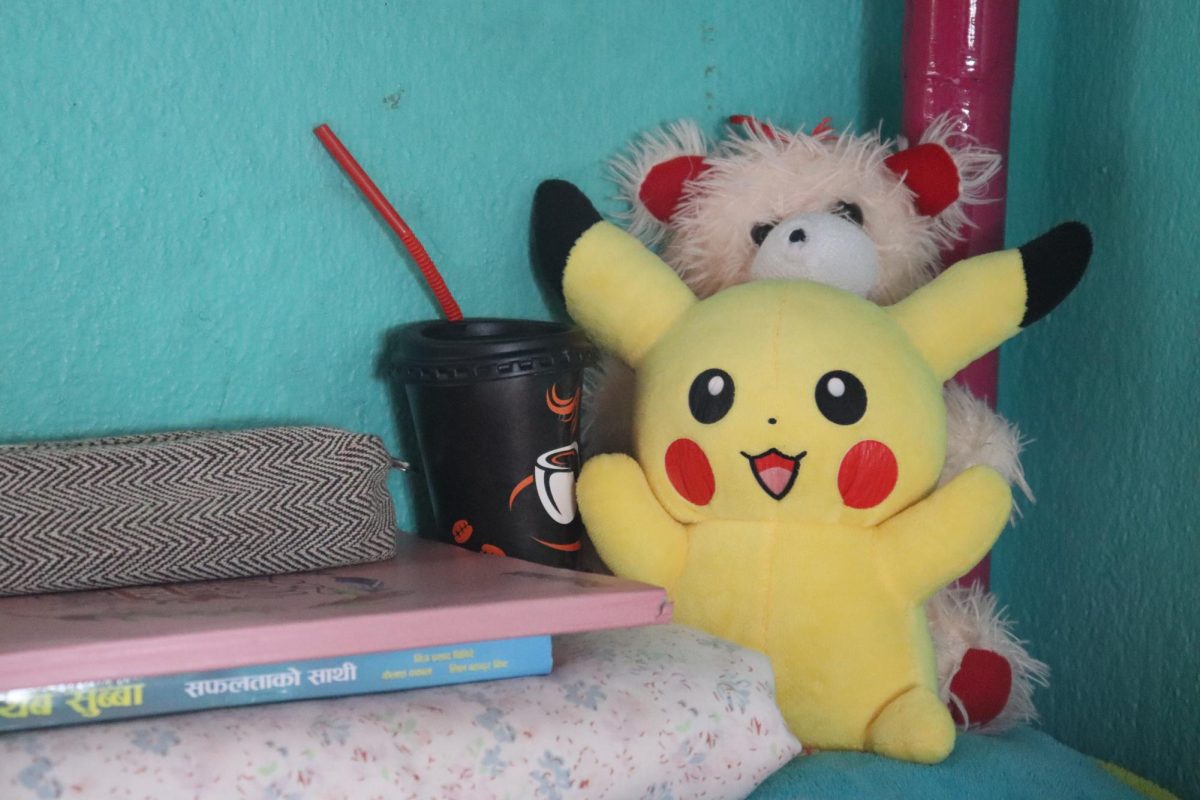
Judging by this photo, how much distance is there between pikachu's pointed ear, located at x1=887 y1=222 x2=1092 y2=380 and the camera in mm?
938

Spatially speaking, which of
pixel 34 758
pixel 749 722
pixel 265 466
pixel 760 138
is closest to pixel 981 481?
pixel 749 722

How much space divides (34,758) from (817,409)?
52 centimetres

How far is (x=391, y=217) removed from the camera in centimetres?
99

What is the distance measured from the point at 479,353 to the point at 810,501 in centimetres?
26

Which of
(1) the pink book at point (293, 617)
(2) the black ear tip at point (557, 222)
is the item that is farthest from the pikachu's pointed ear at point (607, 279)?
(1) the pink book at point (293, 617)

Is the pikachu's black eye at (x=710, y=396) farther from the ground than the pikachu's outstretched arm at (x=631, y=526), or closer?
farther from the ground

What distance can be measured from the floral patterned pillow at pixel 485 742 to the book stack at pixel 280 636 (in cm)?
1

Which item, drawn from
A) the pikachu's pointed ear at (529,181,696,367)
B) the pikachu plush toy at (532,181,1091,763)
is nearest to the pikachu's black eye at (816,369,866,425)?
the pikachu plush toy at (532,181,1091,763)

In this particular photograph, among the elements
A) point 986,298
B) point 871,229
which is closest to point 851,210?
point 871,229

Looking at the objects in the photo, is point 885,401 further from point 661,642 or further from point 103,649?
point 103,649

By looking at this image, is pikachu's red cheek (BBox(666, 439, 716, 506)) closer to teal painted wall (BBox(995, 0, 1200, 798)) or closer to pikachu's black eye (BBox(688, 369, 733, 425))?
pikachu's black eye (BBox(688, 369, 733, 425))

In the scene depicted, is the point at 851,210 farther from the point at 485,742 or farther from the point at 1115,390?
the point at 485,742

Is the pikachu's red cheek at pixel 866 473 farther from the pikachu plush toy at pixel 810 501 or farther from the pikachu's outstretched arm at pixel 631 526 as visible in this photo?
the pikachu's outstretched arm at pixel 631 526

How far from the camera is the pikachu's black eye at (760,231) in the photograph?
1.03 metres
